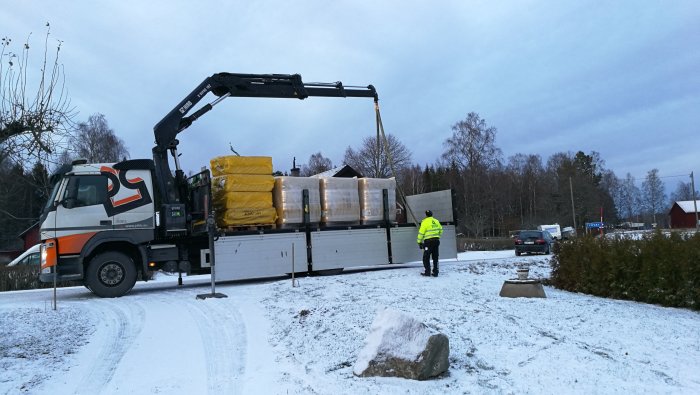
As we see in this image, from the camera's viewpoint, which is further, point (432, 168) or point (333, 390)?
point (432, 168)

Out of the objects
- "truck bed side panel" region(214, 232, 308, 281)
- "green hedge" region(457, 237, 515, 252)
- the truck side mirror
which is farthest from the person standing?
"green hedge" region(457, 237, 515, 252)

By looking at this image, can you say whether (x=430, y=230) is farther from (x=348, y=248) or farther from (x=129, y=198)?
(x=129, y=198)

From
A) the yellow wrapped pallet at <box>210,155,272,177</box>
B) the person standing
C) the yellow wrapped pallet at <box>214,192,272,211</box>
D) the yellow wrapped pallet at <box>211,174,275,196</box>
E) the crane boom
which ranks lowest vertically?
the person standing

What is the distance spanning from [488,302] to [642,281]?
138 inches

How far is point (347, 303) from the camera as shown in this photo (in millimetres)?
9266

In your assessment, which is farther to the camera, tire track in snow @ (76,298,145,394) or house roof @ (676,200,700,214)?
house roof @ (676,200,700,214)

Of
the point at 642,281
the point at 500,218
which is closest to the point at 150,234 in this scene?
the point at 642,281

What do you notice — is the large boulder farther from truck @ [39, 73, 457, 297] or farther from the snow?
truck @ [39, 73, 457, 297]

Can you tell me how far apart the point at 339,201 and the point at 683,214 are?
9231 centimetres

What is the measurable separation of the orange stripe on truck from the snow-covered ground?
1719 mm

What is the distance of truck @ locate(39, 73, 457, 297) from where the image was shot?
1277 cm

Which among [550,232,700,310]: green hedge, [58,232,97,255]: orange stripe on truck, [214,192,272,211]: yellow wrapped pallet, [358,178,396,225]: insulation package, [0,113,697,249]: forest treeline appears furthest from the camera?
[0,113,697,249]: forest treeline

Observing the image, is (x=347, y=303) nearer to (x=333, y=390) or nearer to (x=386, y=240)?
(x=333, y=390)

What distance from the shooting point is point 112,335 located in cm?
849
